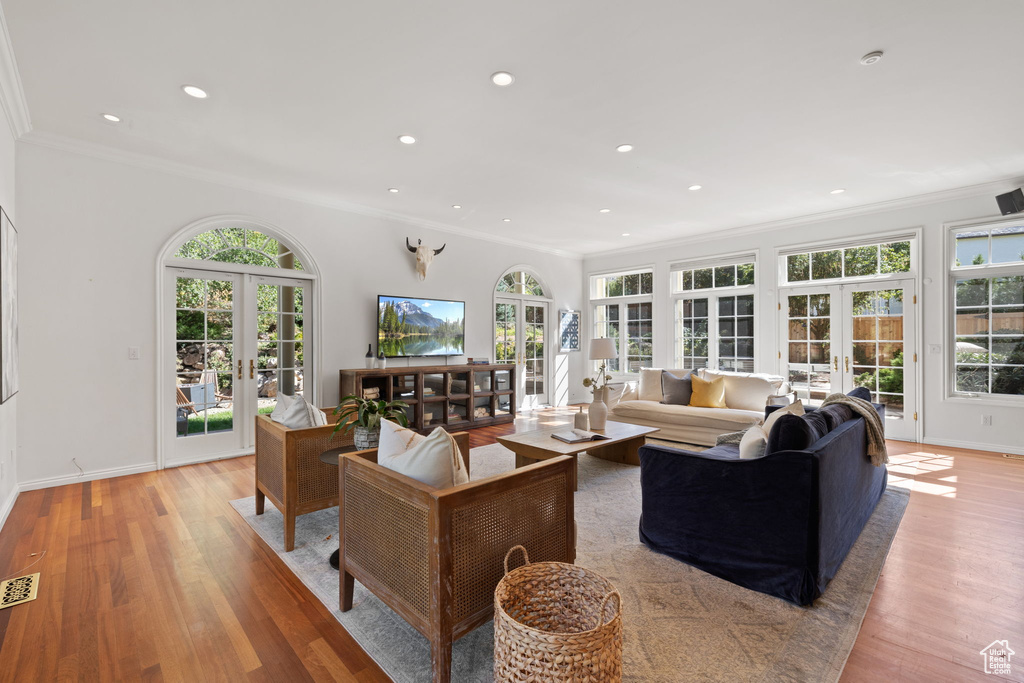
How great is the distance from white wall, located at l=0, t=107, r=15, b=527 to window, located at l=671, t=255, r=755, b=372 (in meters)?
7.07

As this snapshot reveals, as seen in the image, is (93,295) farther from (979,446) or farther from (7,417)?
(979,446)

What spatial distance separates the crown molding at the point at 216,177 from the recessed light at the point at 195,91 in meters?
1.45

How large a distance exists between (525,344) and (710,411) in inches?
130

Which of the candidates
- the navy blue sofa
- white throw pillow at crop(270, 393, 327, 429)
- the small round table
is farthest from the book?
white throw pillow at crop(270, 393, 327, 429)

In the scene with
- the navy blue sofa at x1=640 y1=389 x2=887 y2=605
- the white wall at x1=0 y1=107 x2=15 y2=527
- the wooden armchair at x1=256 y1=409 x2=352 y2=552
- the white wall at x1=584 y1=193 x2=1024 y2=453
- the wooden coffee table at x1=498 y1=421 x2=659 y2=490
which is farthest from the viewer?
the white wall at x1=584 y1=193 x2=1024 y2=453

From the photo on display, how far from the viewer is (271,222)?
15.3 ft

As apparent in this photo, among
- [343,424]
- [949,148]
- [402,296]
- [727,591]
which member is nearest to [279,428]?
[343,424]

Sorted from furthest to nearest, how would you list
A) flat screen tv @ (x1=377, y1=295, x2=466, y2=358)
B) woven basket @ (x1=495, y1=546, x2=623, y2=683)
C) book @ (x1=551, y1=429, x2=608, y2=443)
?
flat screen tv @ (x1=377, y1=295, x2=466, y2=358)
book @ (x1=551, y1=429, x2=608, y2=443)
woven basket @ (x1=495, y1=546, x2=623, y2=683)

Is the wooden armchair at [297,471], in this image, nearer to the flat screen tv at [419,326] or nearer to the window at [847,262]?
the flat screen tv at [419,326]

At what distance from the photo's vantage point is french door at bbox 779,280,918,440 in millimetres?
5105

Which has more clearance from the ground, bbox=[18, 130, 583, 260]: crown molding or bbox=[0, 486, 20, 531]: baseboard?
bbox=[18, 130, 583, 260]: crown molding

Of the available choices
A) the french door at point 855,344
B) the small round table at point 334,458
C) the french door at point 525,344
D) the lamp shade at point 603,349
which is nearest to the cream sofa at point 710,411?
the lamp shade at point 603,349

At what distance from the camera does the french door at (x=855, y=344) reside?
16.8 feet

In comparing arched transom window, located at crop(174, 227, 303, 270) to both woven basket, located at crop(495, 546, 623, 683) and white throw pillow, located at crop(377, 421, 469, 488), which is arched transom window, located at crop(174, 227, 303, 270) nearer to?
white throw pillow, located at crop(377, 421, 469, 488)
